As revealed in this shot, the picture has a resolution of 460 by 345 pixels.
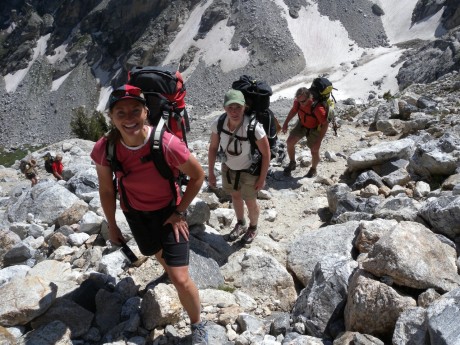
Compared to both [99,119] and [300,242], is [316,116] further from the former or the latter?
[99,119]

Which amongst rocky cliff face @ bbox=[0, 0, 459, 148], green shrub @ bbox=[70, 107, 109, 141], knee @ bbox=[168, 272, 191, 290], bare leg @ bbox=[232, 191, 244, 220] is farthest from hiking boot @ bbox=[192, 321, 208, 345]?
rocky cliff face @ bbox=[0, 0, 459, 148]

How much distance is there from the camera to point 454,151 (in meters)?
7.50

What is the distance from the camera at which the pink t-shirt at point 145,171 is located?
11.4ft

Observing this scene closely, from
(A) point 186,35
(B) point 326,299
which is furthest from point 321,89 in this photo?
(A) point 186,35

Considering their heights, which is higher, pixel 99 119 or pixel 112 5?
pixel 112 5

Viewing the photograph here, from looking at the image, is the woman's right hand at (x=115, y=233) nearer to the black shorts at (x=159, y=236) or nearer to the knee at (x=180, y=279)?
the black shorts at (x=159, y=236)

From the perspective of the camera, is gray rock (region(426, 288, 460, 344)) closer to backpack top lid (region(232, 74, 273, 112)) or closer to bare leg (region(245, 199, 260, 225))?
bare leg (region(245, 199, 260, 225))

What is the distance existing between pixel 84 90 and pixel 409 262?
86.2 metres

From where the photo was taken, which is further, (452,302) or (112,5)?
(112,5)

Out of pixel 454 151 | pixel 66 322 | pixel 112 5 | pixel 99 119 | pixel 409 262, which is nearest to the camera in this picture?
pixel 409 262

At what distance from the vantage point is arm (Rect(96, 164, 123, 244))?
3.65m

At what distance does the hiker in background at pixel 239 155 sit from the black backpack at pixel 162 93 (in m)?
0.62

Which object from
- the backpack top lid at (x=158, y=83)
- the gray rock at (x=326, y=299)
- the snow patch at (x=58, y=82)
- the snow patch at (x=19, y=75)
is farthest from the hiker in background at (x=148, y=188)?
the snow patch at (x=19, y=75)

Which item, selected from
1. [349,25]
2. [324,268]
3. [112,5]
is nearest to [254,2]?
[349,25]
